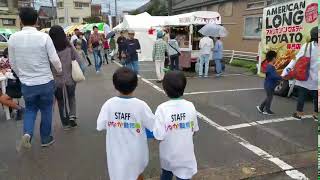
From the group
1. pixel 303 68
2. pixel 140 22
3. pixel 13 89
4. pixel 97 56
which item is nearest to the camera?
pixel 303 68

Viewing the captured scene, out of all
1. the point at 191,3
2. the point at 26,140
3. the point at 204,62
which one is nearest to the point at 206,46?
the point at 204,62

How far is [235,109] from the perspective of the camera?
7836 mm

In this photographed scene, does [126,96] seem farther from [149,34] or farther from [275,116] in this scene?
[149,34]

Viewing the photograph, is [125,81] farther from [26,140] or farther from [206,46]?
[206,46]

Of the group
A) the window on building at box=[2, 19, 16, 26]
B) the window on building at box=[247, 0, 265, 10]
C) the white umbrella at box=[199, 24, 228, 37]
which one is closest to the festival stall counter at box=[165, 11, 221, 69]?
the white umbrella at box=[199, 24, 228, 37]

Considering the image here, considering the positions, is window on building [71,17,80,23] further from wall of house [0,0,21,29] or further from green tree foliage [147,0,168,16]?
green tree foliage [147,0,168,16]

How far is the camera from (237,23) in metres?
20.4

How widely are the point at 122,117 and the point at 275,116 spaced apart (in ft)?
15.9

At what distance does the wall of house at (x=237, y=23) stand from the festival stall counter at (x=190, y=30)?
14.2 ft

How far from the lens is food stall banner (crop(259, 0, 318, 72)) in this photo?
8391 mm

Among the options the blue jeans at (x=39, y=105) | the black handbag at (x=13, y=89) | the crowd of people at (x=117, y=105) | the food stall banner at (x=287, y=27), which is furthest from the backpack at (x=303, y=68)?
the black handbag at (x=13, y=89)

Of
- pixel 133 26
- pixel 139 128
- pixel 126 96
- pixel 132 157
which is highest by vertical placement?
pixel 133 26

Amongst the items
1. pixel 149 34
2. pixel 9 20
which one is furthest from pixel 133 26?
pixel 9 20

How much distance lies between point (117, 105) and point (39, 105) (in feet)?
8.44
